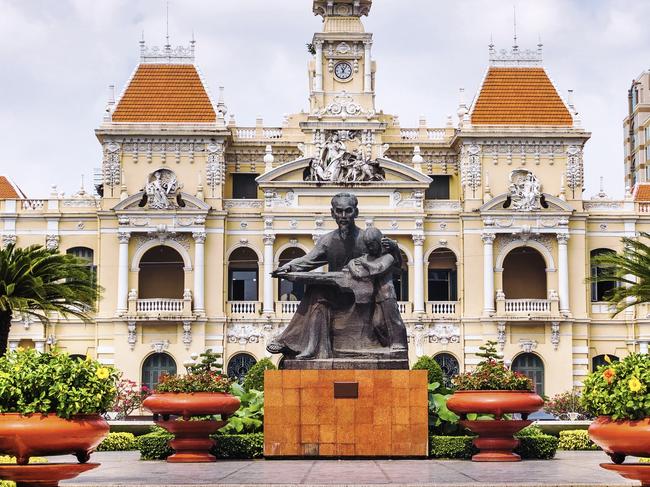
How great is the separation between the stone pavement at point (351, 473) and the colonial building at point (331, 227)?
123ft

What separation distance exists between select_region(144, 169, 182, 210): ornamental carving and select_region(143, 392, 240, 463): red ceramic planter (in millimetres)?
38953

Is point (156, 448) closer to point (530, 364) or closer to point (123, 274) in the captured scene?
point (123, 274)

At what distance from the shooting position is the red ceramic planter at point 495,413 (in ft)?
74.5

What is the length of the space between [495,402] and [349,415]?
2.87 meters

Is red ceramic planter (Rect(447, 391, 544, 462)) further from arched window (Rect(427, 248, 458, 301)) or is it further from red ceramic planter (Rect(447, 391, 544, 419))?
arched window (Rect(427, 248, 458, 301))

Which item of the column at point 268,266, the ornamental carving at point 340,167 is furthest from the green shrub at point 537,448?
the ornamental carving at point 340,167

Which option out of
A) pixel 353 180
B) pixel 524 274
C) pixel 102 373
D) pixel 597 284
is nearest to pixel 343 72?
pixel 353 180

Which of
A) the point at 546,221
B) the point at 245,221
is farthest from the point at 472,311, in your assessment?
the point at 245,221

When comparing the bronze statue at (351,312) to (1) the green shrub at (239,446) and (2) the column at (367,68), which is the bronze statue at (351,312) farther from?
(2) the column at (367,68)

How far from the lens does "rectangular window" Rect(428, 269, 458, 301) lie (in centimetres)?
6425

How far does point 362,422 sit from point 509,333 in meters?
39.4

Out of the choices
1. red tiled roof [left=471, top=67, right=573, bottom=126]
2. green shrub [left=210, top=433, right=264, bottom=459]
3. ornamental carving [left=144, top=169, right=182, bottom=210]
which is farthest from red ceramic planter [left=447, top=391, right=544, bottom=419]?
red tiled roof [left=471, top=67, right=573, bottom=126]

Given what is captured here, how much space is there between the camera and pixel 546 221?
62.3 metres

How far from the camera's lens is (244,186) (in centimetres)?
6575
